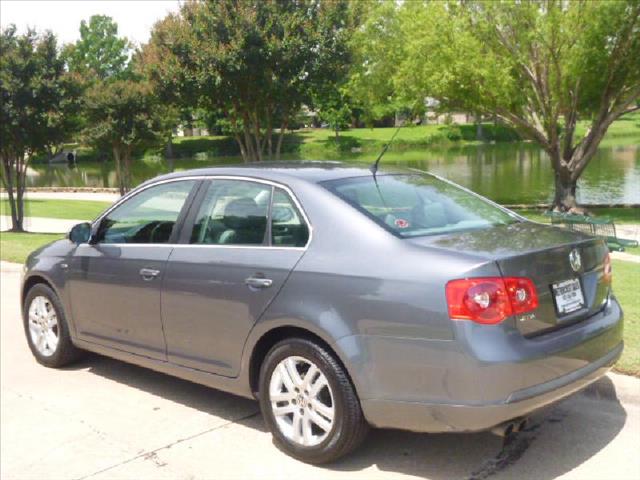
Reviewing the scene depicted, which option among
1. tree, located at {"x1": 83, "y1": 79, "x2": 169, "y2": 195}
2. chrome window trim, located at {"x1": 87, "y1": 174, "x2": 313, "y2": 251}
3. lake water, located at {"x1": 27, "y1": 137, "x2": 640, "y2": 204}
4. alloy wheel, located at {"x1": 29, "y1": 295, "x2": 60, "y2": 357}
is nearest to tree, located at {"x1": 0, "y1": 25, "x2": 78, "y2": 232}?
lake water, located at {"x1": 27, "y1": 137, "x2": 640, "y2": 204}

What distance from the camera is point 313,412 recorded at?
13.7 feet

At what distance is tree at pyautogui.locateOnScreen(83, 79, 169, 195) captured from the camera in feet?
94.4

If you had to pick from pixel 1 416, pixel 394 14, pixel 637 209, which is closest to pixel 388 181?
pixel 1 416

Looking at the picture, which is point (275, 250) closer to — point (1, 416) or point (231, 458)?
point (231, 458)

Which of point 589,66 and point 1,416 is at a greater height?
point 589,66

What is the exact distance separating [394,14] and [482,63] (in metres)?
3.36

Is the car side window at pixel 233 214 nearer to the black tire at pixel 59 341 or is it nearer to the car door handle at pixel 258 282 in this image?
the car door handle at pixel 258 282

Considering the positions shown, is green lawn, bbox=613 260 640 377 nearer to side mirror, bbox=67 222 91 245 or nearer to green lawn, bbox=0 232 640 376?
green lawn, bbox=0 232 640 376

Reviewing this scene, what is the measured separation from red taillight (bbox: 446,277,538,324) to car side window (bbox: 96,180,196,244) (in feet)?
7.38

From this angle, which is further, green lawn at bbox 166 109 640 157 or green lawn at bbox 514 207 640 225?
green lawn at bbox 166 109 640 157

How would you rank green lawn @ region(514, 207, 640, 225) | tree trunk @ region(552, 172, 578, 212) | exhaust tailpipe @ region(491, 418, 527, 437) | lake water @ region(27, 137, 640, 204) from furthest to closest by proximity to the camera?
lake water @ region(27, 137, 640, 204) < tree trunk @ region(552, 172, 578, 212) < green lawn @ region(514, 207, 640, 225) < exhaust tailpipe @ region(491, 418, 527, 437)

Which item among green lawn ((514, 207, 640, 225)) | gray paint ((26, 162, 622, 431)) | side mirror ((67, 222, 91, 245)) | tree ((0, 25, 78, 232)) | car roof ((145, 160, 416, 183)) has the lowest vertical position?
green lawn ((514, 207, 640, 225))

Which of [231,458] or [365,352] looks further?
[231,458]

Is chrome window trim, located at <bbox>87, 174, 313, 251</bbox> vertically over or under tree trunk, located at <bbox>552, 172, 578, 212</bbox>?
over
